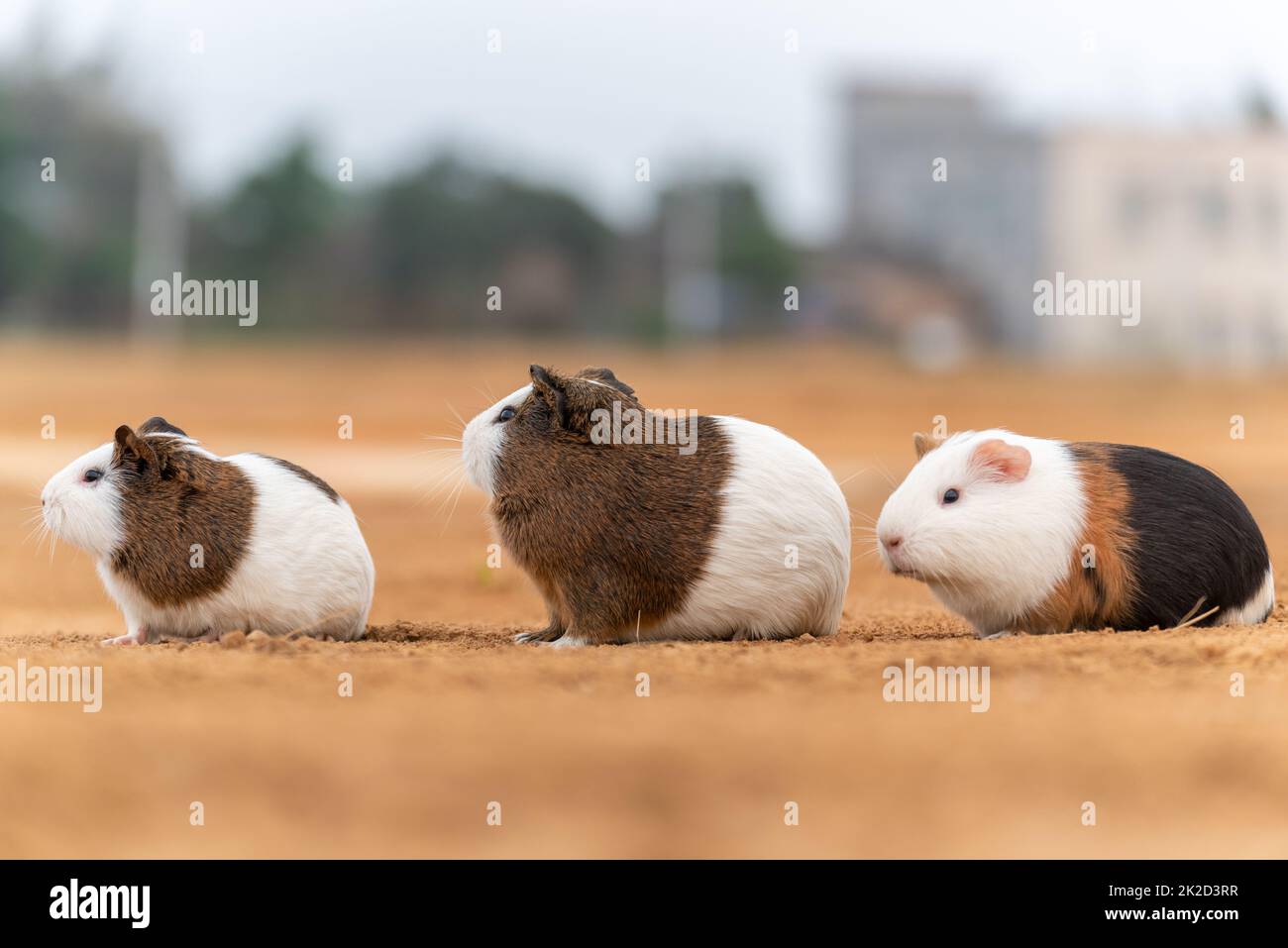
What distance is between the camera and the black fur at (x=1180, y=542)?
6.13 meters

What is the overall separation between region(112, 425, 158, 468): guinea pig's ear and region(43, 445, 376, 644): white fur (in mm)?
86

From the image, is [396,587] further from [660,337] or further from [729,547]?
[660,337]

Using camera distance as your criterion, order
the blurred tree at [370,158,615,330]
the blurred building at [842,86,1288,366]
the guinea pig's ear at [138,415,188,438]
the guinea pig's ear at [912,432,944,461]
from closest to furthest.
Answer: the guinea pig's ear at [912,432,944,461] < the guinea pig's ear at [138,415,188,438] < the blurred building at [842,86,1288,366] < the blurred tree at [370,158,615,330]

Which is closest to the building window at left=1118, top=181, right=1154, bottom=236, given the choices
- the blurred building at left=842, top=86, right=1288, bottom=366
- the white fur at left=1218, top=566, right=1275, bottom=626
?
the blurred building at left=842, top=86, right=1288, bottom=366

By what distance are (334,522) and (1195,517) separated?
13.6 feet

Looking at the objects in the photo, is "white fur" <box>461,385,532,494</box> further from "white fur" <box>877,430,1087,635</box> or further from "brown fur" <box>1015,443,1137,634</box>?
"brown fur" <box>1015,443,1137,634</box>

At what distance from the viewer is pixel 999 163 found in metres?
45.3

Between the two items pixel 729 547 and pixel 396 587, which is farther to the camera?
pixel 396 587

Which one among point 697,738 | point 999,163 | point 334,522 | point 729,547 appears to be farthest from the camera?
point 999,163

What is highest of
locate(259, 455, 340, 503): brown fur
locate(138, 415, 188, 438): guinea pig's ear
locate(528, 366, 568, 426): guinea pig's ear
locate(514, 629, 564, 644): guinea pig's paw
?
locate(528, 366, 568, 426): guinea pig's ear

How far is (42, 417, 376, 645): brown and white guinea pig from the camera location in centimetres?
624

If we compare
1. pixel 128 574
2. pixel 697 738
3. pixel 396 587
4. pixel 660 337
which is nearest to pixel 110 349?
pixel 660 337

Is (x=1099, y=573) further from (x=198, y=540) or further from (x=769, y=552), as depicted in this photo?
(x=198, y=540)

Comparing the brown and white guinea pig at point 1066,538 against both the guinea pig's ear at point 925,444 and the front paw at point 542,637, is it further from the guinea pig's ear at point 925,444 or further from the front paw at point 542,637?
the front paw at point 542,637
